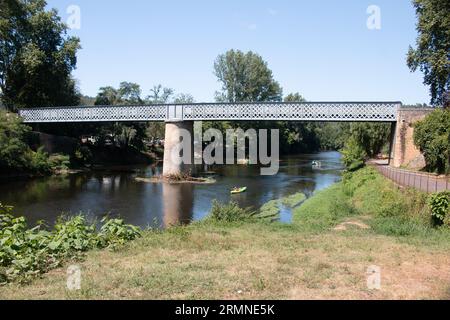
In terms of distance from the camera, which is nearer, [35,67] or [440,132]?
[440,132]

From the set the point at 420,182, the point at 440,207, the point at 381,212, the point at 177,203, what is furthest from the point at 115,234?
the point at 177,203

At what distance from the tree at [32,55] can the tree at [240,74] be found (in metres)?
34.2

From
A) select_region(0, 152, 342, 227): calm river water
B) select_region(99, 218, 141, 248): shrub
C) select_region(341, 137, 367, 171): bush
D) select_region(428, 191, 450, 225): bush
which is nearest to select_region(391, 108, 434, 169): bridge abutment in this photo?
select_region(341, 137, 367, 171): bush

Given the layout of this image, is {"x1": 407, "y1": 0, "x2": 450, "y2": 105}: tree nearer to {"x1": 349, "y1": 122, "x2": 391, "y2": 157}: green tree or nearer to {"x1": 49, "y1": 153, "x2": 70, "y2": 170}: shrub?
{"x1": 349, "y1": 122, "x2": 391, "y2": 157}: green tree

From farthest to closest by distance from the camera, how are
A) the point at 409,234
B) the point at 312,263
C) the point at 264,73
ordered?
the point at 264,73 < the point at 409,234 < the point at 312,263

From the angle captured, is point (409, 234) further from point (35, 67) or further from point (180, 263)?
point (35, 67)

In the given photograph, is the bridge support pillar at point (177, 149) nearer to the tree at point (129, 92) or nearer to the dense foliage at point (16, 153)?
the dense foliage at point (16, 153)

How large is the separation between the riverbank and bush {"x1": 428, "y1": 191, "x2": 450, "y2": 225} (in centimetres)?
50

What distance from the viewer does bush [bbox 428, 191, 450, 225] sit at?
55.4ft

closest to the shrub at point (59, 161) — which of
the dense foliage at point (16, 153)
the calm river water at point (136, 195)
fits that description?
the dense foliage at point (16, 153)

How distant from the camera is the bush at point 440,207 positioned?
16891 mm

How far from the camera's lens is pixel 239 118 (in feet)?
147

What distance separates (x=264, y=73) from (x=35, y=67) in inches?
1855
